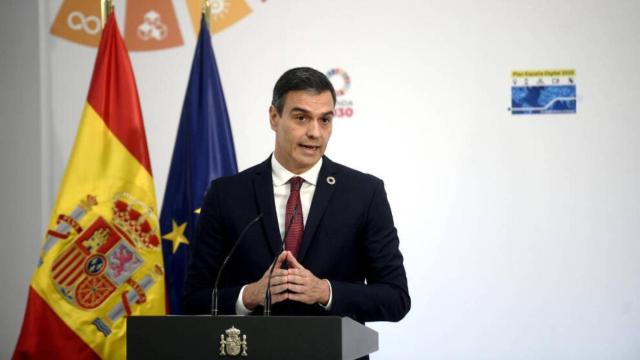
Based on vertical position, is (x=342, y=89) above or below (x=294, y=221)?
above

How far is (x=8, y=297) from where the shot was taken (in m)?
4.74

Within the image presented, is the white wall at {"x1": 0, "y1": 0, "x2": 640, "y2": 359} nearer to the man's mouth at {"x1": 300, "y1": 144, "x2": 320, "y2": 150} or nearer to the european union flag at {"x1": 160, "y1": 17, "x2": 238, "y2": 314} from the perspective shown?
the european union flag at {"x1": 160, "y1": 17, "x2": 238, "y2": 314}

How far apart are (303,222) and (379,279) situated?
30cm

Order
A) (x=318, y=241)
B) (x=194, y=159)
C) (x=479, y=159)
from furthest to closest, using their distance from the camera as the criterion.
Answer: (x=479, y=159)
(x=194, y=159)
(x=318, y=241)

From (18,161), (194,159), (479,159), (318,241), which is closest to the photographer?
(318,241)

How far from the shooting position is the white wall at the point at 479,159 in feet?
14.8

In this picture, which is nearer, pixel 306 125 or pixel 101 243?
pixel 306 125

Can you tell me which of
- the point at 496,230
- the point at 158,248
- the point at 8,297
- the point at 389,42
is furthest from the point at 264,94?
the point at 8,297

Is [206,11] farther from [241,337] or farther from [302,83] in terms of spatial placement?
[241,337]

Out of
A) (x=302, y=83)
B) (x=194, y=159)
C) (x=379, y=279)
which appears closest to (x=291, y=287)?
(x=379, y=279)

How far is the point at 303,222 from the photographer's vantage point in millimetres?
2533

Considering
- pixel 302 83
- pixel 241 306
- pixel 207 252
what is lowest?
pixel 241 306

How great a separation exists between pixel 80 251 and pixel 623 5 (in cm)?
328

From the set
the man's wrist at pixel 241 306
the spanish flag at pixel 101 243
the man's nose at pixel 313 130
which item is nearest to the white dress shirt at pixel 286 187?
the man's nose at pixel 313 130
